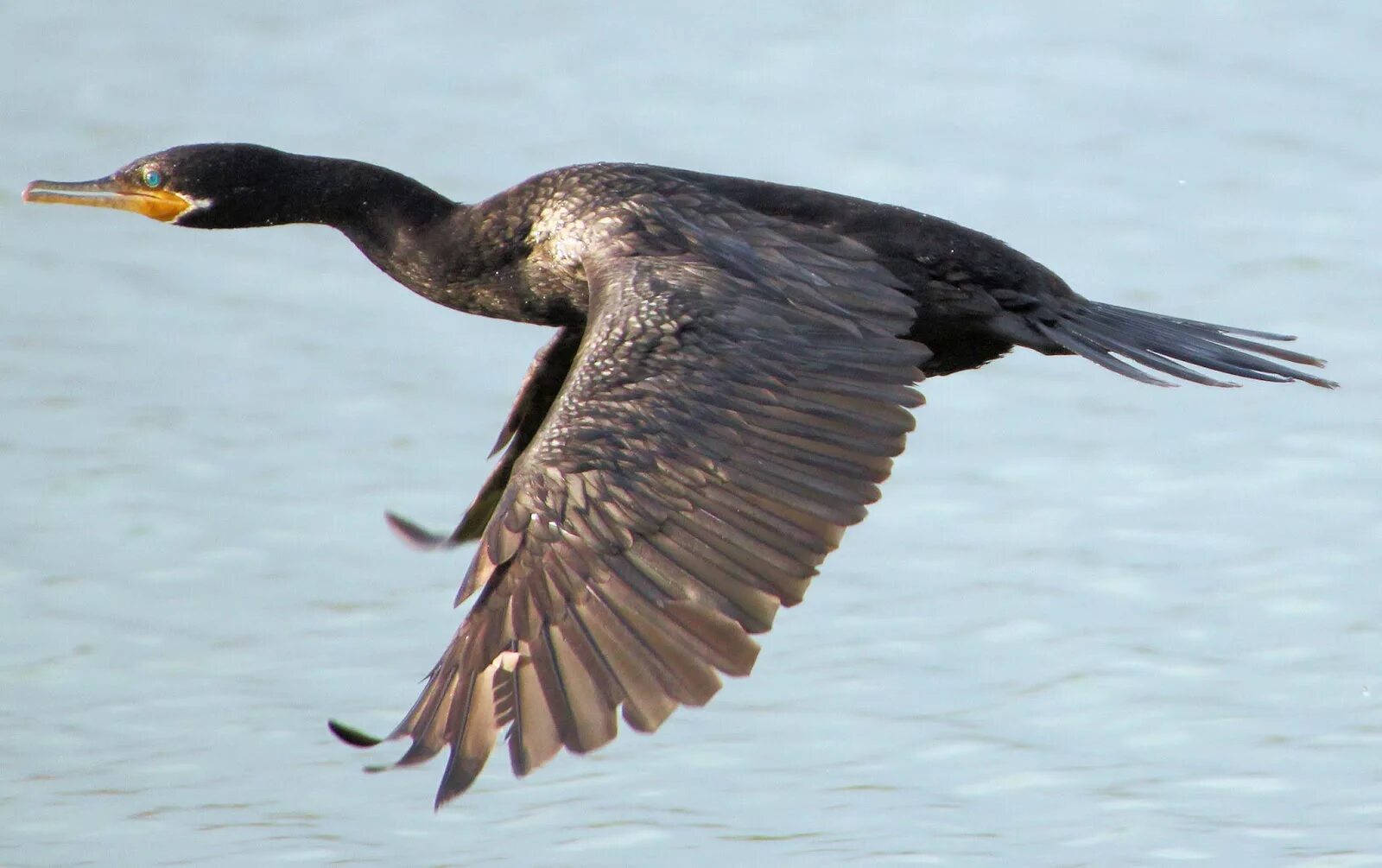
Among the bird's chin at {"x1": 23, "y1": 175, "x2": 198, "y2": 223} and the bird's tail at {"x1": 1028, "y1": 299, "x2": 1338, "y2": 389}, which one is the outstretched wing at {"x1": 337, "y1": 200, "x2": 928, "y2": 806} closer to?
the bird's tail at {"x1": 1028, "y1": 299, "x2": 1338, "y2": 389}

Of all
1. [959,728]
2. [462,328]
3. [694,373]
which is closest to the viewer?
[694,373]

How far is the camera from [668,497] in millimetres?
5988

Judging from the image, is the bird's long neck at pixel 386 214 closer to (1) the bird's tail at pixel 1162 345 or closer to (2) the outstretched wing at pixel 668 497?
(2) the outstretched wing at pixel 668 497

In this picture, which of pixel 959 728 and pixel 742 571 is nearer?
pixel 742 571

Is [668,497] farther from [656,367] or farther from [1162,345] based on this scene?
[1162,345]

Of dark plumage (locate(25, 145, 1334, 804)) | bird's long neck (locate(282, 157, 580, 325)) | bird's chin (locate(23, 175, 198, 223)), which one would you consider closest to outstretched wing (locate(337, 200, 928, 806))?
dark plumage (locate(25, 145, 1334, 804))

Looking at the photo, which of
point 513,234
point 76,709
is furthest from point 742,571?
point 76,709

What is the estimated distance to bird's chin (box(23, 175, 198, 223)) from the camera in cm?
736

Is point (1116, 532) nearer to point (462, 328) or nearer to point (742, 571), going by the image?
point (462, 328)

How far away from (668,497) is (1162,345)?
1711 millimetres

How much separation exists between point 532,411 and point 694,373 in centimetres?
124

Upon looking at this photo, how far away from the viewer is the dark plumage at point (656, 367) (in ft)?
18.7

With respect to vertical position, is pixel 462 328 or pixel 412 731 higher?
pixel 462 328

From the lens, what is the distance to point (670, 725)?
7.78 meters
